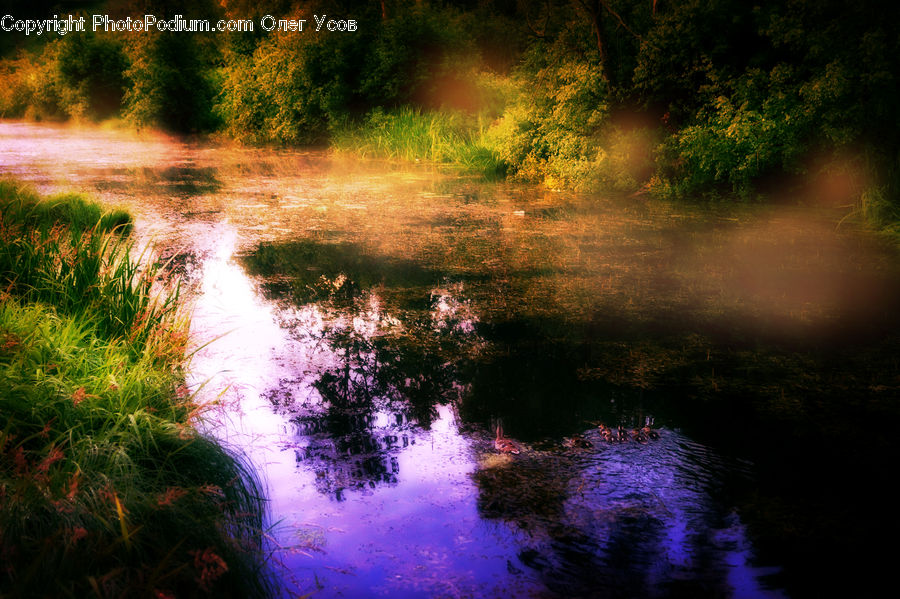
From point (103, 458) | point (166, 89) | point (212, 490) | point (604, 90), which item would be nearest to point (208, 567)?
point (212, 490)

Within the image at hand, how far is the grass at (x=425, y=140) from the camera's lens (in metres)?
14.3

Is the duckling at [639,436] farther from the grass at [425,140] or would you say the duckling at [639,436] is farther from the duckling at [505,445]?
the grass at [425,140]

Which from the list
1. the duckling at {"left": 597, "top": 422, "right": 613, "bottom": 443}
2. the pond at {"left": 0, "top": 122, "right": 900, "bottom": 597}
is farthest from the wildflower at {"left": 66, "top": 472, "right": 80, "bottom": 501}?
the duckling at {"left": 597, "top": 422, "right": 613, "bottom": 443}

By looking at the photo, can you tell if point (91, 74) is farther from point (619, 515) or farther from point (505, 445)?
point (619, 515)

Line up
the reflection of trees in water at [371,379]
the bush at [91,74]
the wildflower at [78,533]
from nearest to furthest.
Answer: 1. the wildflower at [78,533]
2. the reflection of trees in water at [371,379]
3. the bush at [91,74]

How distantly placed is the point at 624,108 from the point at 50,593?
11002mm

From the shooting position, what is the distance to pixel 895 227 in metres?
8.10

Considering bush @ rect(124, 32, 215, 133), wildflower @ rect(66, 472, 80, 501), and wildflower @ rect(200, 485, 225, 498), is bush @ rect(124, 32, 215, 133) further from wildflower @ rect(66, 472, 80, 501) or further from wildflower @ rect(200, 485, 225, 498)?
wildflower @ rect(66, 472, 80, 501)

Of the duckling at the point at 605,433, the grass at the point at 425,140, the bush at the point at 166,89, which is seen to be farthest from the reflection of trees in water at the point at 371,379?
the bush at the point at 166,89

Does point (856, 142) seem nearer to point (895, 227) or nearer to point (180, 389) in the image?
point (895, 227)

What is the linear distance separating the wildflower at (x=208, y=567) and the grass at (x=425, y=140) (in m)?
11.8

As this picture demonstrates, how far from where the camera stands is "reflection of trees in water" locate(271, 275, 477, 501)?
3361 millimetres

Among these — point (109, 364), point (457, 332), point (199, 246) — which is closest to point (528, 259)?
point (457, 332)

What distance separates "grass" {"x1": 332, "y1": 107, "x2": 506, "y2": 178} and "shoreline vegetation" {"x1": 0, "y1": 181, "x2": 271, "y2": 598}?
1005cm
